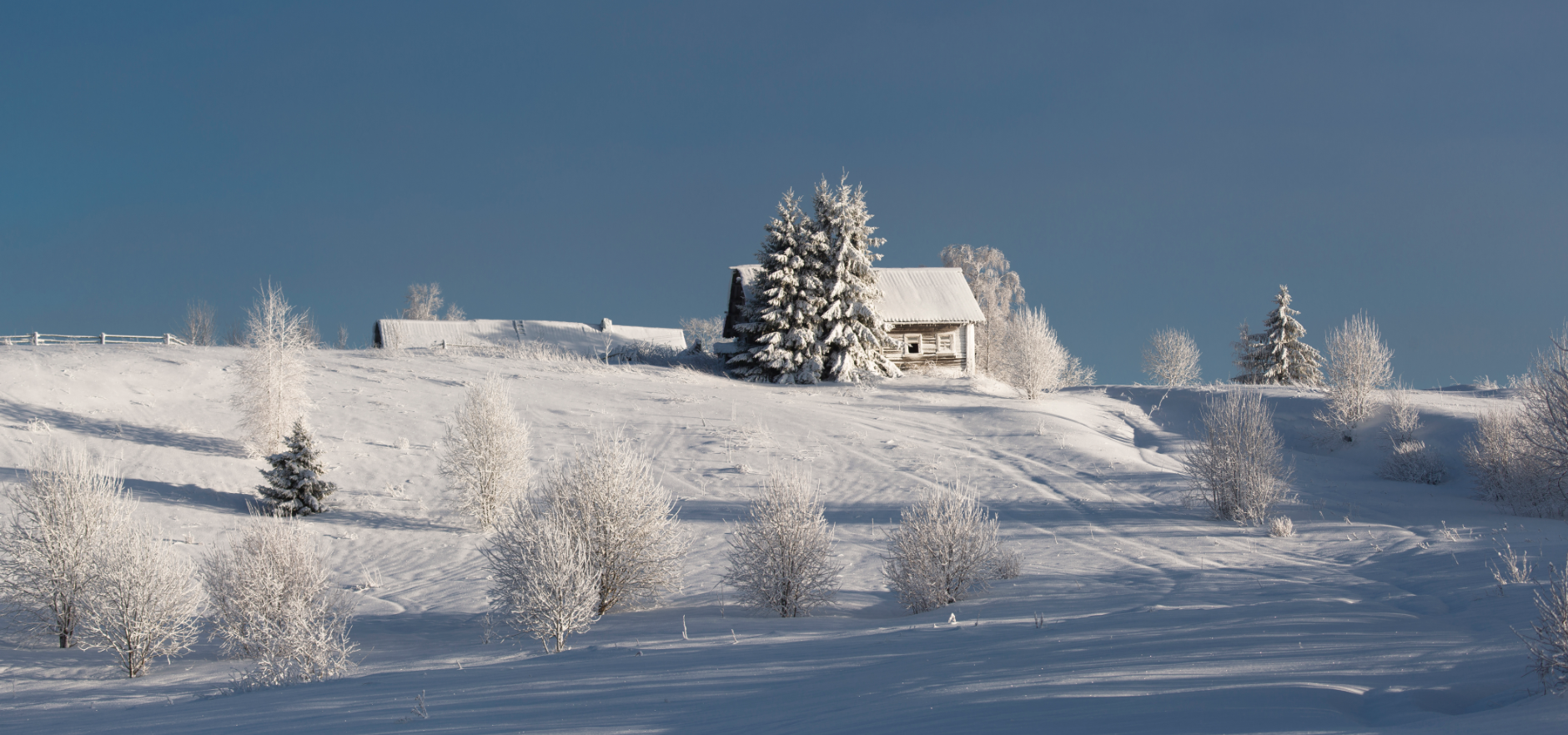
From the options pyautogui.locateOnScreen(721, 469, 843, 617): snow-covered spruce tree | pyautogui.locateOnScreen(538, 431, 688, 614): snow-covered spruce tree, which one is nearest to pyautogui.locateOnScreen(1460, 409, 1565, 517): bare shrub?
pyautogui.locateOnScreen(721, 469, 843, 617): snow-covered spruce tree

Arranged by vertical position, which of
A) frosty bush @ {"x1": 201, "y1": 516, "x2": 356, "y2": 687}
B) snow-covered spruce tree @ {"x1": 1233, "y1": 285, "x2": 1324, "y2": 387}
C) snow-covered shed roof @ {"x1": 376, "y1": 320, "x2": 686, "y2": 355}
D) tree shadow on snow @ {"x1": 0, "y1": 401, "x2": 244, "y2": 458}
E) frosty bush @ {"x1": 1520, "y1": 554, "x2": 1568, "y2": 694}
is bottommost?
frosty bush @ {"x1": 201, "y1": 516, "x2": 356, "y2": 687}

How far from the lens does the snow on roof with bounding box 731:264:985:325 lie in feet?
128

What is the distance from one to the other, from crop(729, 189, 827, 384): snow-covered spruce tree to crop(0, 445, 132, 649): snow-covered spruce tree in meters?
24.2

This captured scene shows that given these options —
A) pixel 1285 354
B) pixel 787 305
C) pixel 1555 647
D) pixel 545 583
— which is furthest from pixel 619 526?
pixel 1285 354

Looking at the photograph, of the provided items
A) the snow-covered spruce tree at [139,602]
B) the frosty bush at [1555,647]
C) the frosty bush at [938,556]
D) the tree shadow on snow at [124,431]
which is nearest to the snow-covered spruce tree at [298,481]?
the tree shadow on snow at [124,431]

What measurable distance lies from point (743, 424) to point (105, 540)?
14.8 metres

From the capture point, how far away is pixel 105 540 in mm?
11008

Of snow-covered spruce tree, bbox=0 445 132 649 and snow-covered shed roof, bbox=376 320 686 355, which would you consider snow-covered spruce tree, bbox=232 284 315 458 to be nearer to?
snow-covered spruce tree, bbox=0 445 132 649

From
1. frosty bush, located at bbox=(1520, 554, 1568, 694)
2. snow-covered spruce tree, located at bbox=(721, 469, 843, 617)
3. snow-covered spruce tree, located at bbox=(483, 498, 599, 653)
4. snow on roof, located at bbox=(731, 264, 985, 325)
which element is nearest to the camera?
frosty bush, located at bbox=(1520, 554, 1568, 694)

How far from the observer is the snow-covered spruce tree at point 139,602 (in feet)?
32.9

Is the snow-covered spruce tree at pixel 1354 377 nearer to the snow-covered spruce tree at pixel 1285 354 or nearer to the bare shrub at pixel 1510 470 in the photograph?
the bare shrub at pixel 1510 470

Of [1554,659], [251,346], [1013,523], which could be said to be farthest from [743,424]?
[1554,659]

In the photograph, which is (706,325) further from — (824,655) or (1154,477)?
(824,655)

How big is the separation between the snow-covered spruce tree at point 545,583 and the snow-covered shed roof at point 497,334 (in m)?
37.4
